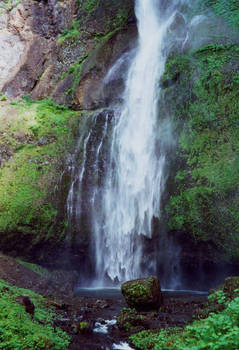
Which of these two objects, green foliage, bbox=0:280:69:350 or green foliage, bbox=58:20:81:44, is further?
green foliage, bbox=58:20:81:44

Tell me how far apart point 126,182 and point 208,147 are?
3182 millimetres

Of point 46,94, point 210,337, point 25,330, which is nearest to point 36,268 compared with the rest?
point 25,330

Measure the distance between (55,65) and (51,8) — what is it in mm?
4403

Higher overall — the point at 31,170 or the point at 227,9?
the point at 227,9

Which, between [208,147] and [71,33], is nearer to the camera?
[208,147]

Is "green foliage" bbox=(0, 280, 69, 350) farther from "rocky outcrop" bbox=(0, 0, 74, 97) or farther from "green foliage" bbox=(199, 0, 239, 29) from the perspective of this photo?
"rocky outcrop" bbox=(0, 0, 74, 97)

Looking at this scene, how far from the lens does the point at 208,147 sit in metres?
10.2

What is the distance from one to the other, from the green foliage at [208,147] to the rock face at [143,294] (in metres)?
3.14

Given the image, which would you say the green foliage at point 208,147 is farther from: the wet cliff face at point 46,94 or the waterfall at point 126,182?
the wet cliff face at point 46,94

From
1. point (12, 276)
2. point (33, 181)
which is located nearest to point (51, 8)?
point (33, 181)

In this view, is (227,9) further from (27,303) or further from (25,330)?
(25,330)

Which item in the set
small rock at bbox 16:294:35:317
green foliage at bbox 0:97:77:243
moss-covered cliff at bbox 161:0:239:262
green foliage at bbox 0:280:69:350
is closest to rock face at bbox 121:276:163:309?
green foliage at bbox 0:280:69:350

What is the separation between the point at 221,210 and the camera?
9414mm

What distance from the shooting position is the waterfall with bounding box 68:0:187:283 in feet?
35.2
